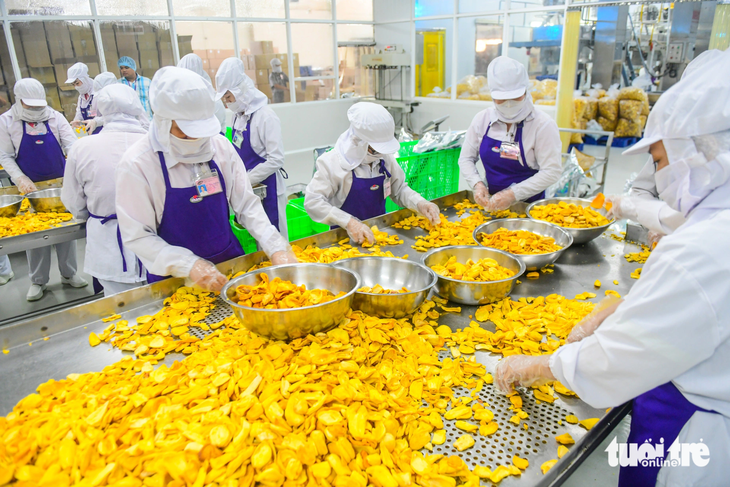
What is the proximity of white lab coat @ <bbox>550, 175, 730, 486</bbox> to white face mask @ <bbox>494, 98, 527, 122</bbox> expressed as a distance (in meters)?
2.40

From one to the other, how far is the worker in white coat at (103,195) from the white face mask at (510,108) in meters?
2.66

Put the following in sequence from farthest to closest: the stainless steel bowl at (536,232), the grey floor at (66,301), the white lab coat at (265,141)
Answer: the white lab coat at (265,141), the stainless steel bowl at (536,232), the grey floor at (66,301)

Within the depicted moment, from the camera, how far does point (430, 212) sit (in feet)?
9.96

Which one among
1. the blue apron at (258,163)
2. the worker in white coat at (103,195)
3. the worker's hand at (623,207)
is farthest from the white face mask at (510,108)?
the worker in white coat at (103,195)

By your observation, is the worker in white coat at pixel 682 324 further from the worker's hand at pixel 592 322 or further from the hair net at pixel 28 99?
the hair net at pixel 28 99

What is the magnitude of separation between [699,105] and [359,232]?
1846mm

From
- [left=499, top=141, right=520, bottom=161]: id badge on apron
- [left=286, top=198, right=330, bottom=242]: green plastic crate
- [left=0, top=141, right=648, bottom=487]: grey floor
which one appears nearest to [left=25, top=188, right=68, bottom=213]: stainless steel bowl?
[left=0, top=141, right=648, bottom=487]: grey floor

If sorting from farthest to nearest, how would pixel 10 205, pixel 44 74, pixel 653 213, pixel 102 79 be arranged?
pixel 44 74, pixel 102 79, pixel 10 205, pixel 653 213

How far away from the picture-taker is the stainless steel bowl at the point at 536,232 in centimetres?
230

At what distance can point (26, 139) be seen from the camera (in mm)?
4941

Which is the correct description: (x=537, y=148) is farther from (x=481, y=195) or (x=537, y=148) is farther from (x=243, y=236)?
(x=243, y=236)

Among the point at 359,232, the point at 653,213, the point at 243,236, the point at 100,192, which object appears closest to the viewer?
the point at 653,213

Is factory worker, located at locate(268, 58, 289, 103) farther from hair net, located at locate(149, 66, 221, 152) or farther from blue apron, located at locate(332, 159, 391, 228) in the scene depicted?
hair net, located at locate(149, 66, 221, 152)

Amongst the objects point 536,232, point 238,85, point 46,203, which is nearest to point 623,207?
point 536,232
